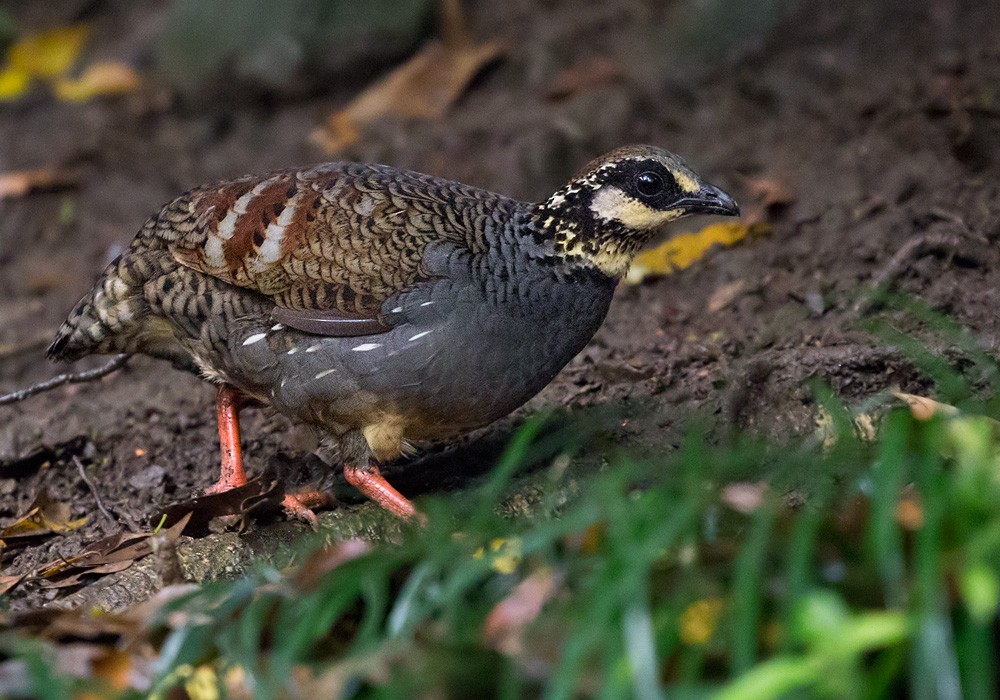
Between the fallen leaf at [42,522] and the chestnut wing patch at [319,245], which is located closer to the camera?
the chestnut wing patch at [319,245]

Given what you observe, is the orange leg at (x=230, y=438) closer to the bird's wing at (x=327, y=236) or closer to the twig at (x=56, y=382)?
the twig at (x=56, y=382)

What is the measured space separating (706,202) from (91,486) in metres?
2.67

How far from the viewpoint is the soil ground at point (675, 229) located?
15.6ft

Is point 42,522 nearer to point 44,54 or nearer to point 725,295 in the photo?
point 725,295

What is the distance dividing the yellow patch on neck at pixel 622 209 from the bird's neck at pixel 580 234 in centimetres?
2

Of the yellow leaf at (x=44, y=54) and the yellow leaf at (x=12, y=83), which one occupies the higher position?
the yellow leaf at (x=44, y=54)

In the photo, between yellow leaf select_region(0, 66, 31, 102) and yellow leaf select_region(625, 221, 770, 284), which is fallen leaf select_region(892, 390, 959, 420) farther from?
yellow leaf select_region(0, 66, 31, 102)

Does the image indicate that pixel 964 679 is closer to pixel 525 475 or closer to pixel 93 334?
pixel 525 475

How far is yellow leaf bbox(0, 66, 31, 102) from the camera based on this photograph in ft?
25.8

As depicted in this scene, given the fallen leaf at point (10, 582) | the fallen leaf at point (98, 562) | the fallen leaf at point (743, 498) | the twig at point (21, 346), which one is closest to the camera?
the fallen leaf at point (743, 498)

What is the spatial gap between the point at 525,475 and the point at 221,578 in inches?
44.1

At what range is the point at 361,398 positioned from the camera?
417 cm

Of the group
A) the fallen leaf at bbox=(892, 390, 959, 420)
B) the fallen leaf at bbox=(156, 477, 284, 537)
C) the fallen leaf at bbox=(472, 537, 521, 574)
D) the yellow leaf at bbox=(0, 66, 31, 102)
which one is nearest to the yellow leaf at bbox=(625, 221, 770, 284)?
the fallen leaf at bbox=(892, 390, 959, 420)

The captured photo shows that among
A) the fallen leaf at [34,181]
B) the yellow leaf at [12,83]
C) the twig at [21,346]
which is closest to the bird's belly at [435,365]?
the twig at [21,346]
